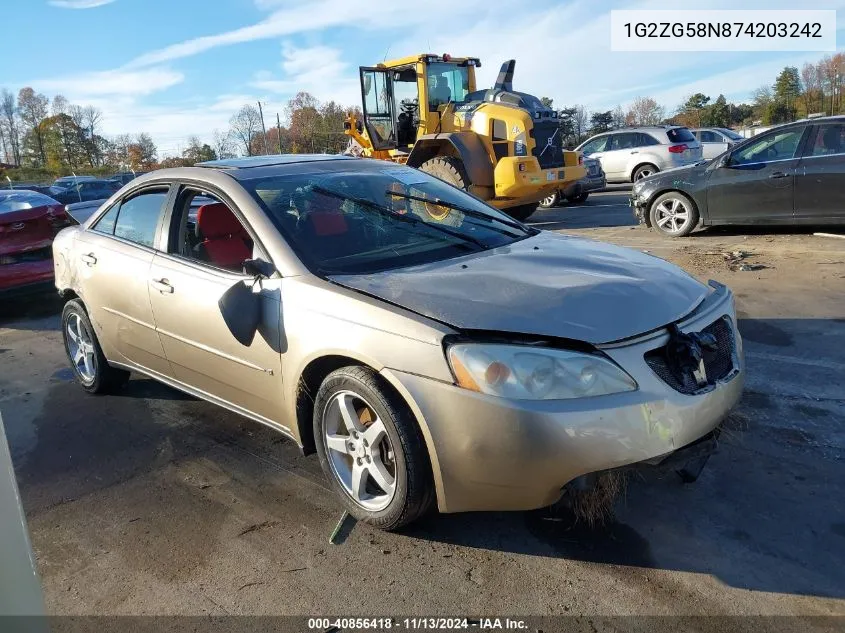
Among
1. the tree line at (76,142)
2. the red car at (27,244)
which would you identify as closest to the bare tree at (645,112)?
the tree line at (76,142)

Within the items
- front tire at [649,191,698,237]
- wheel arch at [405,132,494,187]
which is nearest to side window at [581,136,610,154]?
wheel arch at [405,132,494,187]

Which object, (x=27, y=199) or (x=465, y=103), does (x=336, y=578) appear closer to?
(x=27, y=199)

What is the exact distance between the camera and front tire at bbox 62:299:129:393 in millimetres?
4730

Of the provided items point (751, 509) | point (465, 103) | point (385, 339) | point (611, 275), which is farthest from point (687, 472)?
point (465, 103)

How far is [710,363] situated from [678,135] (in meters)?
14.7

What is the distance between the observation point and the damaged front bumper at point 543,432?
2.41 metres

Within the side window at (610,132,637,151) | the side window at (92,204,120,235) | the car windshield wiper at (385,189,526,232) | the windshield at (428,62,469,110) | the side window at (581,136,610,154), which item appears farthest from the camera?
the side window at (581,136,610,154)

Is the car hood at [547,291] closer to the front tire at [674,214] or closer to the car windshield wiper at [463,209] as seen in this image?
the car windshield wiper at [463,209]

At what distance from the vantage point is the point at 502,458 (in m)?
2.47

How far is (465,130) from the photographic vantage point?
1173cm

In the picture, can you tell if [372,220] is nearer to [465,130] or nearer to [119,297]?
[119,297]

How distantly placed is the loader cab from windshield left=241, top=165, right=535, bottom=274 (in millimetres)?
8609

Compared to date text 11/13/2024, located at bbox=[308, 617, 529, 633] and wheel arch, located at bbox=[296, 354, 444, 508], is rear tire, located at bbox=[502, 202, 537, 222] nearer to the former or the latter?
wheel arch, located at bbox=[296, 354, 444, 508]

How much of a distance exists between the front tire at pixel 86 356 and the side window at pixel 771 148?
26.2ft
